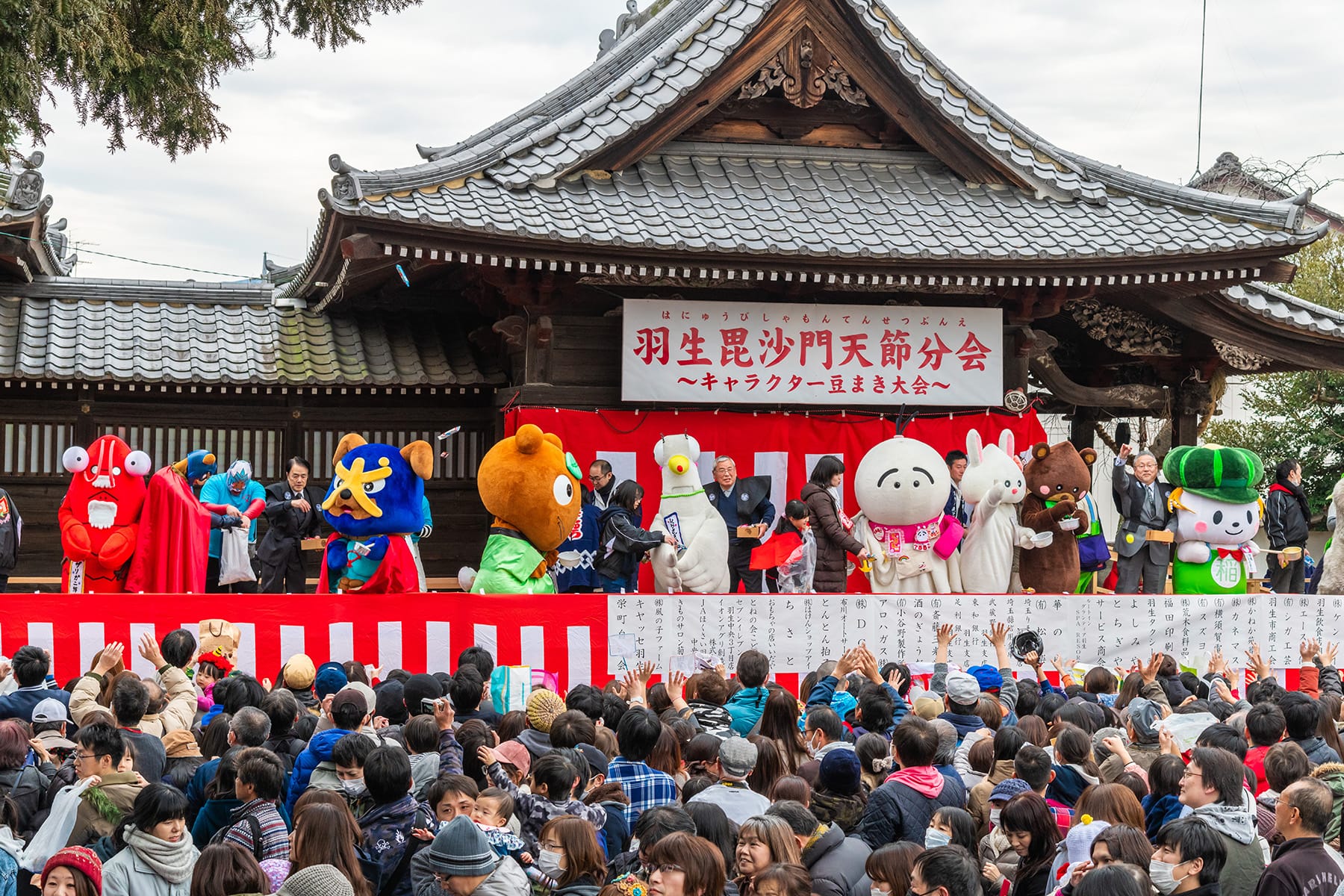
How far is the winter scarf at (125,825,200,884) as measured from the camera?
13.6 feet

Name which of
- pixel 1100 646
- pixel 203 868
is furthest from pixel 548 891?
pixel 1100 646

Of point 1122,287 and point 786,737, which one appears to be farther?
point 1122,287

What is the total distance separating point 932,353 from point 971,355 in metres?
0.39

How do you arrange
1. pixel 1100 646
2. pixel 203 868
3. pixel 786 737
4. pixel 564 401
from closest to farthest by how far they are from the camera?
pixel 203 868
pixel 786 737
pixel 1100 646
pixel 564 401

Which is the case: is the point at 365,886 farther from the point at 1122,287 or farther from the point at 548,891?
the point at 1122,287

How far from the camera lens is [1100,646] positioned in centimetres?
1090

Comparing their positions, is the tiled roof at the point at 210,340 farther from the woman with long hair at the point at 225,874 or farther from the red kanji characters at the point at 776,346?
the woman with long hair at the point at 225,874

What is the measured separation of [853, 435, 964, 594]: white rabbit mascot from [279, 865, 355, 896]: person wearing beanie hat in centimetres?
773

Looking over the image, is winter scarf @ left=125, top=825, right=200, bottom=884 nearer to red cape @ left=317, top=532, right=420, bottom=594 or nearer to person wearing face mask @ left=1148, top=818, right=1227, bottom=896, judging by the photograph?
person wearing face mask @ left=1148, top=818, right=1227, bottom=896

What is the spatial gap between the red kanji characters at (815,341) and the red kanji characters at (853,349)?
141 millimetres

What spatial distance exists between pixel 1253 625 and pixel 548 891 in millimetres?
8510

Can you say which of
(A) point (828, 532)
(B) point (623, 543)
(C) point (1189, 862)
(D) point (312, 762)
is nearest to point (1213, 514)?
(A) point (828, 532)

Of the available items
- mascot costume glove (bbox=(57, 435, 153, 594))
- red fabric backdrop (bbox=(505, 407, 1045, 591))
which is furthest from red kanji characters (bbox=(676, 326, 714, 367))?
mascot costume glove (bbox=(57, 435, 153, 594))

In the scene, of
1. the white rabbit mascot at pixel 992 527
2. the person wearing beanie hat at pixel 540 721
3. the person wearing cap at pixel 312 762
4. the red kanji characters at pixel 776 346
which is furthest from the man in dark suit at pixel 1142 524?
the person wearing cap at pixel 312 762
